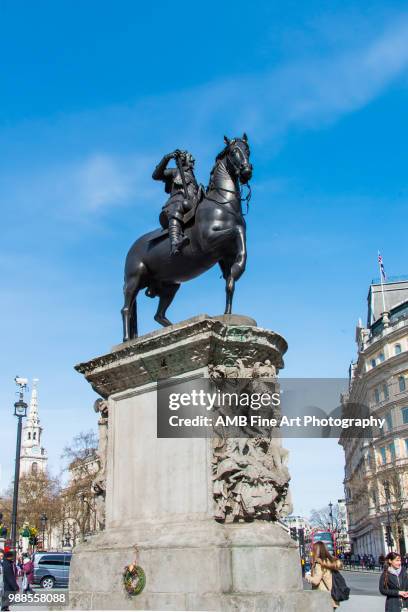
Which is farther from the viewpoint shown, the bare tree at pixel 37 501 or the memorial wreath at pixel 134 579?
the bare tree at pixel 37 501

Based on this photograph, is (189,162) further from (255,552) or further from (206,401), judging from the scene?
(255,552)

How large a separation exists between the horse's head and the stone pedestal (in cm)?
225

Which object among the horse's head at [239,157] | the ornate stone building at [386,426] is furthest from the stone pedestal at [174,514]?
the ornate stone building at [386,426]

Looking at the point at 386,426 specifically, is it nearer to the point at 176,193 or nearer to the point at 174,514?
the point at 176,193

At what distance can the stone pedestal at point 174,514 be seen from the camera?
6898 mm

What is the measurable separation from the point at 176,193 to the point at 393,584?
19.8 ft

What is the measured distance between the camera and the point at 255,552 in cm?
695

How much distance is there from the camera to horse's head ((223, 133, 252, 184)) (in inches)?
359

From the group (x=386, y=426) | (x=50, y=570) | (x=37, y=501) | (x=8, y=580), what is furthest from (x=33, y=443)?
(x=8, y=580)

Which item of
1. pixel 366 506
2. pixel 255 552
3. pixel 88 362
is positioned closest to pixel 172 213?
pixel 88 362

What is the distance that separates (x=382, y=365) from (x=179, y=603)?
65991 mm

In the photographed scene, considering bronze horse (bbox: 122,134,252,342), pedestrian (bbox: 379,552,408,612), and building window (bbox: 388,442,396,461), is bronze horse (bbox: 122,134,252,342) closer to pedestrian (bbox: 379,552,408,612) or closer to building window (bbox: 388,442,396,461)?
pedestrian (bbox: 379,552,408,612)

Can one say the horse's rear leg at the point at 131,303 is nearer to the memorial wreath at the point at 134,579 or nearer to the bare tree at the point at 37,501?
the memorial wreath at the point at 134,579

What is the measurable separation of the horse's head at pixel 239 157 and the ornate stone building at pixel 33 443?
524 ft
